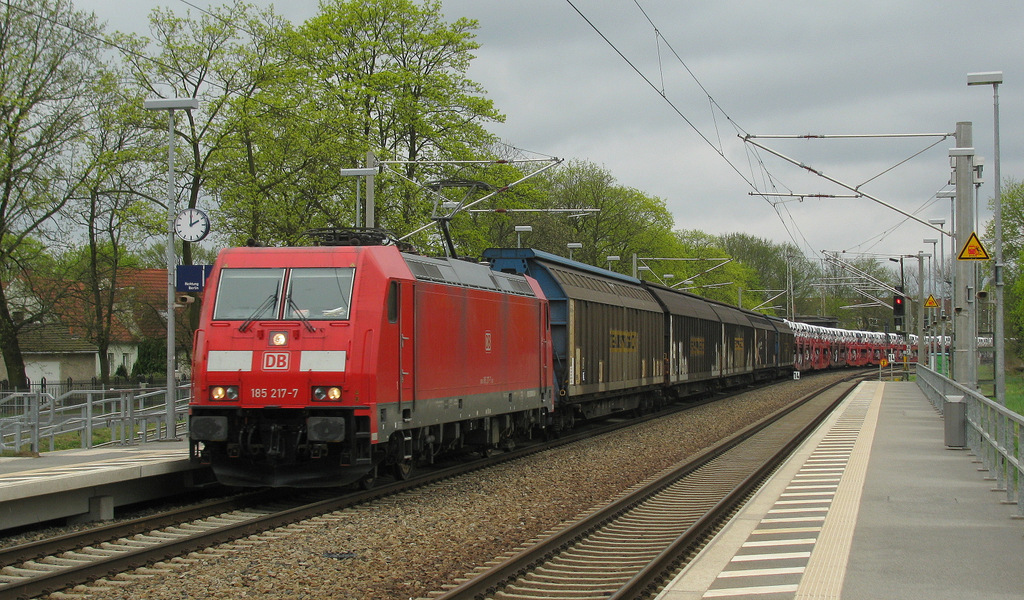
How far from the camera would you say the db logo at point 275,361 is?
1209 cm

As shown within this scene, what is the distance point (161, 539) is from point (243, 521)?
97cm

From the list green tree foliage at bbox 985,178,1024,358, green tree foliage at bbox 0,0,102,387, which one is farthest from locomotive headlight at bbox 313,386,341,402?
green tree foliage at bbox 985,178,1024,358

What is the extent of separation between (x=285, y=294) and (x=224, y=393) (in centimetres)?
136

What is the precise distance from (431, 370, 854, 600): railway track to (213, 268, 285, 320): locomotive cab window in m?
4.58

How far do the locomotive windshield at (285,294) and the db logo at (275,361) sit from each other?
0.49 meters

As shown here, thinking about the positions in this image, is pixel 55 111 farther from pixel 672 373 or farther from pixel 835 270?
pixel 835 270

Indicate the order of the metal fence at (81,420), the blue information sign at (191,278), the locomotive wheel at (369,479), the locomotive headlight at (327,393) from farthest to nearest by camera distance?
the blue information sign at (191,278)
the metal fence at (81,420)
the locomotive wheel at (369,479)
the locomotive headlight at (327,393)

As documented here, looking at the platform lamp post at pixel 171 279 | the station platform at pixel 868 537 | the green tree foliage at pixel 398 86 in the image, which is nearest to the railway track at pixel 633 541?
the station platform at pixel 868 537

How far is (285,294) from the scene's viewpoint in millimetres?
12594

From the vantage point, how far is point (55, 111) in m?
30.8

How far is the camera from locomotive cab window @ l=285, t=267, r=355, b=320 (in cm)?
1232

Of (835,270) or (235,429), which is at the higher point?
(835,270)

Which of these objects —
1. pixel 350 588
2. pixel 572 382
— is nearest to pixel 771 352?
pixel 572 382

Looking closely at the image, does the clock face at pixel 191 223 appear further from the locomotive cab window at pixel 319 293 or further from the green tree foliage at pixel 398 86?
the green tree foliage at pixel 398 86
